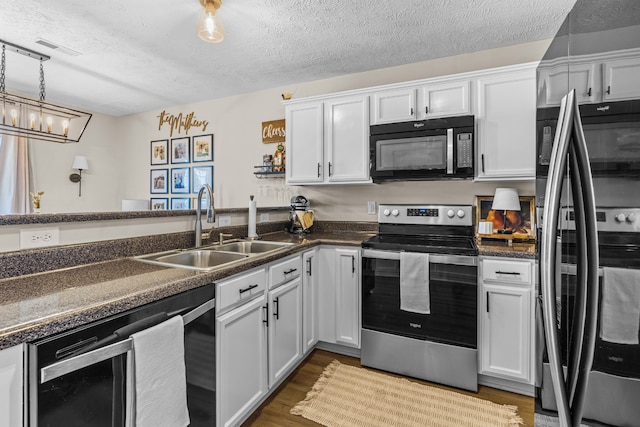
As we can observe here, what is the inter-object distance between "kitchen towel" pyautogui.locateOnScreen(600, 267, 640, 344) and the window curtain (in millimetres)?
5461

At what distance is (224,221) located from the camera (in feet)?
7.95

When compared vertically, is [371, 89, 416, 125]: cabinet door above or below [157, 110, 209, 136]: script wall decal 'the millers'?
below

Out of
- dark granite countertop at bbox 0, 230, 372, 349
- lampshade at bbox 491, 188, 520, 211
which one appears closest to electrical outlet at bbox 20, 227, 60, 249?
dark granite countertop at bbox 0, 230, 372, 349

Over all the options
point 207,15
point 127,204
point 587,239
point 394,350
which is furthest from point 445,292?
point 127,204

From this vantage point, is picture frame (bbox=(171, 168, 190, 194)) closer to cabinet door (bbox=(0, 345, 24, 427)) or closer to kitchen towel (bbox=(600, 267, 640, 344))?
cabinet door (bbox=(0, 345, 24, 427))

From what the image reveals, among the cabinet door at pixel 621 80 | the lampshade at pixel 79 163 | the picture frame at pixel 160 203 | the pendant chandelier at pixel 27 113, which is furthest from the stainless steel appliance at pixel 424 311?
the lampshade at pixel 79 163

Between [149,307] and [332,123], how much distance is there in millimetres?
2163

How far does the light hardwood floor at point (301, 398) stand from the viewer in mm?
1793

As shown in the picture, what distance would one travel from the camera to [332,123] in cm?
284

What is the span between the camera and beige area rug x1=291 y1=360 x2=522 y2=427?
1.80 metres

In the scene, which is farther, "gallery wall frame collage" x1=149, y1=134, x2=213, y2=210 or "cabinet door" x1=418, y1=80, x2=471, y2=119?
"gallery wall frame collage" x1=149, y1=134, x2=213, y2=210

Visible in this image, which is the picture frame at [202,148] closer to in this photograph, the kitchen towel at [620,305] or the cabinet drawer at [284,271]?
the cabinet drawer at [284,271]

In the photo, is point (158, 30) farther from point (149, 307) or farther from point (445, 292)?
point (445, 292)

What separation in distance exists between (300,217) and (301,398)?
1.46 meters
